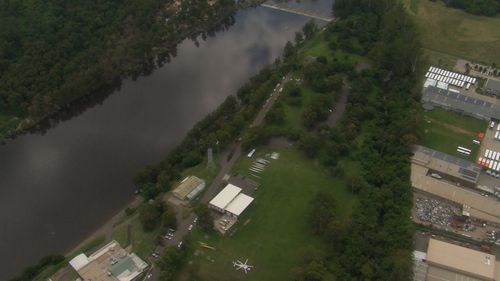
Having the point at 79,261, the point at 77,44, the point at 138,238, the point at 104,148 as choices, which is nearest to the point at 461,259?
the point at 138,238

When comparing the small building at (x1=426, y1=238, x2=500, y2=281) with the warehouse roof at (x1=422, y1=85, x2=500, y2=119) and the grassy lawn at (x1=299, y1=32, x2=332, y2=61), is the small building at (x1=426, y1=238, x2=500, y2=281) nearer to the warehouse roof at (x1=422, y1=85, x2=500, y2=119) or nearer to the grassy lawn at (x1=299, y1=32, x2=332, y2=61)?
the warehouse roof at (x1=422, y1=85, x2=500, y2=119)

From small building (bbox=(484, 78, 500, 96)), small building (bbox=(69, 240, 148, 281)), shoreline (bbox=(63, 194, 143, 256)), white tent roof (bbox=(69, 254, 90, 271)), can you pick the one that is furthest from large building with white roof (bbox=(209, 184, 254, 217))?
small building (bbox=(484, 78, 500, 96))

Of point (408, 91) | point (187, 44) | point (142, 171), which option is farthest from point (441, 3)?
point (142, 171)

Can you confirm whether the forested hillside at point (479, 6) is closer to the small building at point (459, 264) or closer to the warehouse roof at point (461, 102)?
the warehouse roof at point (461, 102)

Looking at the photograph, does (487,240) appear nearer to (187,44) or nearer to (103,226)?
(103,226)

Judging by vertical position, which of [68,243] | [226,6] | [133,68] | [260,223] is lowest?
[68,243]

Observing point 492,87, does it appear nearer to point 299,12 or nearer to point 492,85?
point 492,85
